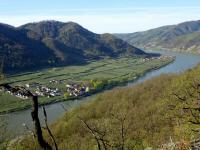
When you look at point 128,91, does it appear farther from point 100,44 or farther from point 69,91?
point 100,44

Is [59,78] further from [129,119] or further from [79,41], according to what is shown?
[79,41]

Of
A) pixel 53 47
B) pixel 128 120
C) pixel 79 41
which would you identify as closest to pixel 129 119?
pixel 128 120

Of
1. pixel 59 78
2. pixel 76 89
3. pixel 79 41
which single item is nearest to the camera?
pixel 76 89

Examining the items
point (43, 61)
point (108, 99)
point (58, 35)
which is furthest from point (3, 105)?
point (58, 35)

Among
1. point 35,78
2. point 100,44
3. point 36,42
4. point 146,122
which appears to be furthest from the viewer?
point 100,44

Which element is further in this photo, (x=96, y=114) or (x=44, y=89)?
(x=44, y=89)

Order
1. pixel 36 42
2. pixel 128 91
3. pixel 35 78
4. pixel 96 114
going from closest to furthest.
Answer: pixel 96 114
pixel 128 91
pixel 35 78
pixel 36 42

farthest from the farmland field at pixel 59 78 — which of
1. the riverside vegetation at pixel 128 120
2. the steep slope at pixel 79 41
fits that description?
the steep slope at pixel 79 41
